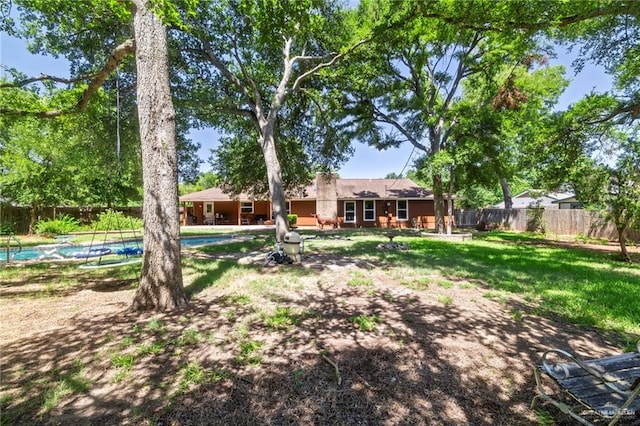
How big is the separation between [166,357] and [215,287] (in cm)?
275

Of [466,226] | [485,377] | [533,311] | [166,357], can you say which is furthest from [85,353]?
[466,226]

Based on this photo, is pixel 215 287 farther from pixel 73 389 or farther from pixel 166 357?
pixel 73 389

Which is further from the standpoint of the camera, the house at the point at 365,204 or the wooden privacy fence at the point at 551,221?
the house at the point at 365,204

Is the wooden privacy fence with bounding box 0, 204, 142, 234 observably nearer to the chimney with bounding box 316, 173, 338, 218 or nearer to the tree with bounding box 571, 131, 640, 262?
the chimney with bounding box 316, 173, 338, 218

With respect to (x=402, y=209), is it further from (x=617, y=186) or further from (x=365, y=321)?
(x=365, y=321)

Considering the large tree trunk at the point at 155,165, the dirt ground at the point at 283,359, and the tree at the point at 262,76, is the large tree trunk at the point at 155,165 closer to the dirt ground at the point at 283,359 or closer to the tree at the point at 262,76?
the dirt ground at the point at 283,359

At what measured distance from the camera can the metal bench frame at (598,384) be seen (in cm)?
201

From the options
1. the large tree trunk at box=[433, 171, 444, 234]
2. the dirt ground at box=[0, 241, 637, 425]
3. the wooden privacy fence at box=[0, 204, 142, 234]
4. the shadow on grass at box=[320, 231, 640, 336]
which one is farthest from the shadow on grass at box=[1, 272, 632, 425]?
the wooden privacy fence at box=[0, 204, 142, 234]

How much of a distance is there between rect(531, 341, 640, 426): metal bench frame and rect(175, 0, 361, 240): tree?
30.8 feet

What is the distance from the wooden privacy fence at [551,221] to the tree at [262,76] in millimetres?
13690

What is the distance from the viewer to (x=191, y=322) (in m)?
4.09

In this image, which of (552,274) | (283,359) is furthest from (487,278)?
(283,359)

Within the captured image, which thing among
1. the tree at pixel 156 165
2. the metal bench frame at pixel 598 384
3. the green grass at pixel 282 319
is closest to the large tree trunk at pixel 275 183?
the tree at pixel 156 165

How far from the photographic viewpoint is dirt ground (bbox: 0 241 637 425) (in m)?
2.39
